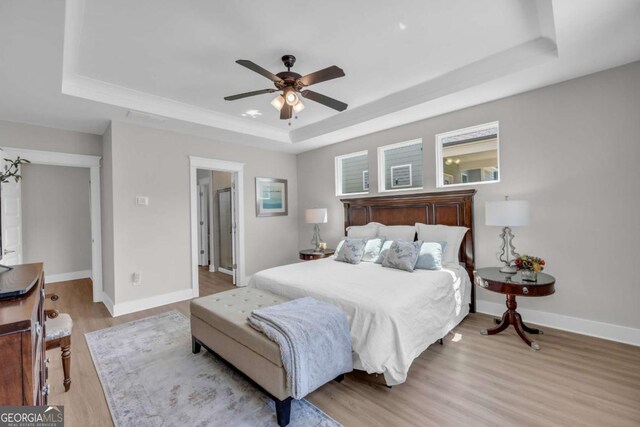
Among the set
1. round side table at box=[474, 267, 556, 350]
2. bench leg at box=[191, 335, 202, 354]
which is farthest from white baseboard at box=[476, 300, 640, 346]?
bench leg at box=[191, 335, 202, 354]

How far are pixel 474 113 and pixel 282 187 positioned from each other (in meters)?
3.67

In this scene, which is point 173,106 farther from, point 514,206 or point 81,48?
point 514,206

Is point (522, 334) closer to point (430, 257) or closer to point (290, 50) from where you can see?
point (430, 257)

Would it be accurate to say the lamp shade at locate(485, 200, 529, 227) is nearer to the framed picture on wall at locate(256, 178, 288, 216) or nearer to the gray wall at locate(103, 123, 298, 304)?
the framed picture on wall at locate(256, 178, 288, 216)

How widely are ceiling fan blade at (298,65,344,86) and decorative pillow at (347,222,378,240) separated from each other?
242 cm

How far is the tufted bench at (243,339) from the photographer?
6.25 ft

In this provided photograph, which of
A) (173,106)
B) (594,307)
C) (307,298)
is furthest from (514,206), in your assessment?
(173,106)

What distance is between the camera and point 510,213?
2996 millimetres

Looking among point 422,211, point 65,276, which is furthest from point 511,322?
point 65,276

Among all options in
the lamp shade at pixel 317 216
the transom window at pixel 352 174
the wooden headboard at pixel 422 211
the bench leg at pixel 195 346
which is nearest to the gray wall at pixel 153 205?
the lamp shade at pixel 317 216

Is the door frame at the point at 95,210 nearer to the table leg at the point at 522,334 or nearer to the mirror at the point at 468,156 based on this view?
the mirror at the point at 468,156

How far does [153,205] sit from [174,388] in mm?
2777

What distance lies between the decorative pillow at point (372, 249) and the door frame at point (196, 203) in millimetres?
2492

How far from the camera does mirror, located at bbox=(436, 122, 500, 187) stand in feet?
12.2
